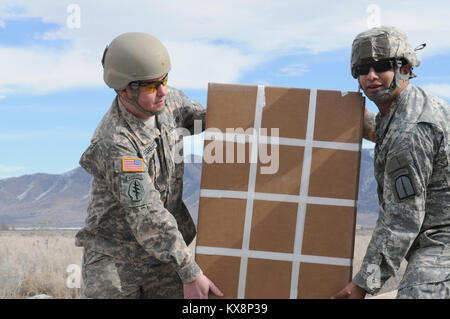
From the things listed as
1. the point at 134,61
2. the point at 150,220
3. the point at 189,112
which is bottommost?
the point at 150,220

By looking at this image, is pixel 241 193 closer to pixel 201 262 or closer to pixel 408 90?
pixel 201 262

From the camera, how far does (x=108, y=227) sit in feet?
13.6

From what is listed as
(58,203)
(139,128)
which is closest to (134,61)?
(139,128)

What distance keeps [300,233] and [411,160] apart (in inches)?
33.0

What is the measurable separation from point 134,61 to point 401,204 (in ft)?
6.25

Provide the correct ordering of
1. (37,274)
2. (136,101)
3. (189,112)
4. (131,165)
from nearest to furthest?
1. (131,165)
2. (136,101)
3. (189,112)
4. (37,274)

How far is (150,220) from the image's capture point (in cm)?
368

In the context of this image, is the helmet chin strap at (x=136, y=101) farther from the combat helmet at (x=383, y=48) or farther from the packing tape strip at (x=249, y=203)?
the combat helmet at (x=383, y=48)

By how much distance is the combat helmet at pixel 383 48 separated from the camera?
368 cm

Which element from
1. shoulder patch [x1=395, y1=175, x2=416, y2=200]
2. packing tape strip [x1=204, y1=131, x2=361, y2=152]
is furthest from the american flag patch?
shoulder patch [x1=395, y1=175, x2=416, y2=200]

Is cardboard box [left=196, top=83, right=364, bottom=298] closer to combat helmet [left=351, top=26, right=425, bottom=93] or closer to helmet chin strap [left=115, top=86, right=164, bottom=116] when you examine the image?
combat helmet [left=351, top=26, right=425, bottom=93]

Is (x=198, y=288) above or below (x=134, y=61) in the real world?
below

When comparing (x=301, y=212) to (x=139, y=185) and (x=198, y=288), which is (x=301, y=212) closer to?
(x=198, y=288)

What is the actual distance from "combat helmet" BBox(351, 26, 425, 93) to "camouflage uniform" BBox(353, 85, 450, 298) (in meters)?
0.28
